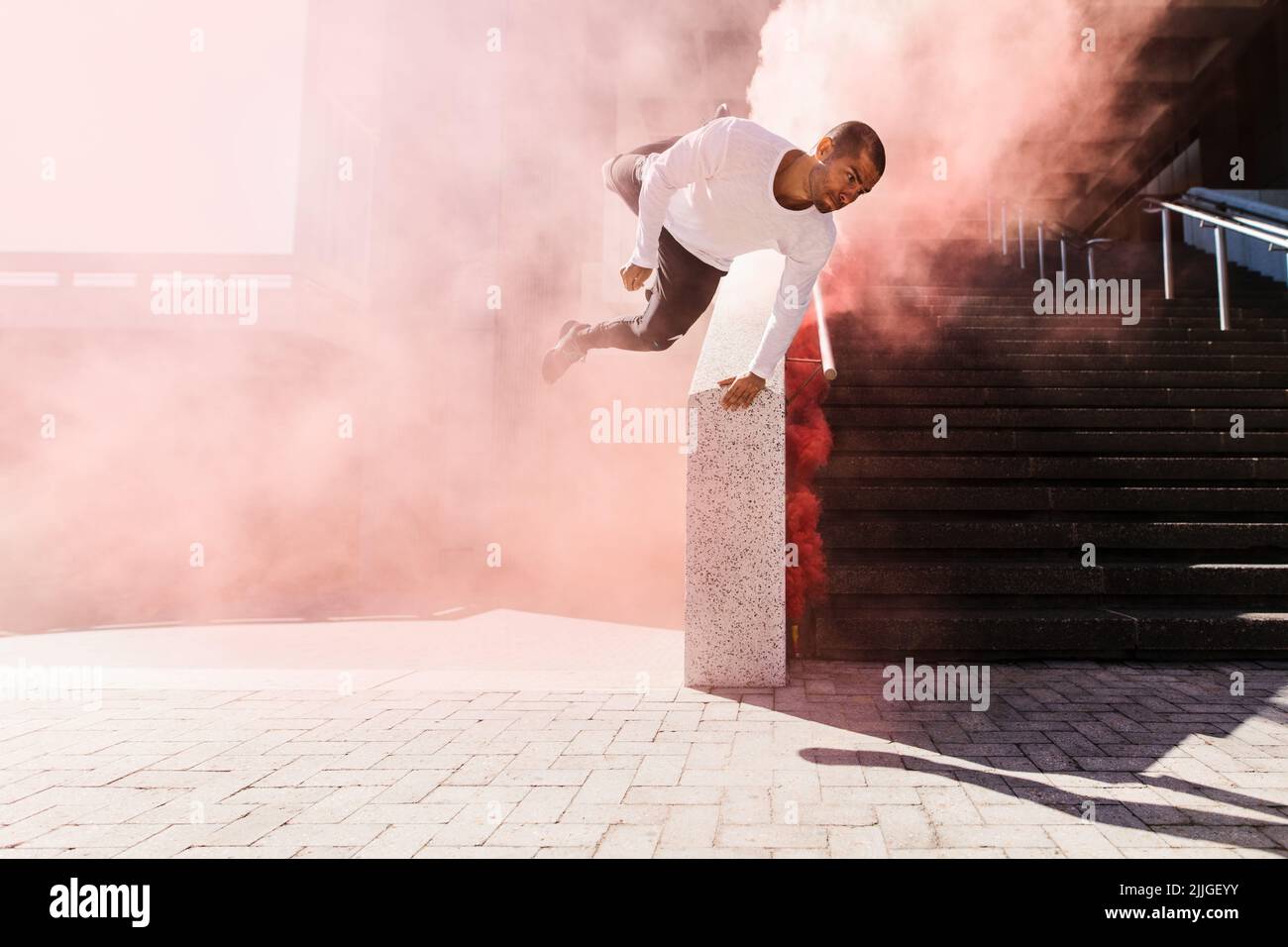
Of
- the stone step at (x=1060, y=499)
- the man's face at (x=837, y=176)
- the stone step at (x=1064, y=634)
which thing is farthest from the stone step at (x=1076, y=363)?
the man's face at (x=837, y=176)

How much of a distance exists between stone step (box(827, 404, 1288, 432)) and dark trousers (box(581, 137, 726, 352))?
9.63ft

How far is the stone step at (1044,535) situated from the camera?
493 centimetres

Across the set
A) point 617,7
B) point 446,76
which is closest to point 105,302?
point 446,76

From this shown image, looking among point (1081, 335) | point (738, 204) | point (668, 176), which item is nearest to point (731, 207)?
point (738, 204)

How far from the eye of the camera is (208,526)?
1142cm

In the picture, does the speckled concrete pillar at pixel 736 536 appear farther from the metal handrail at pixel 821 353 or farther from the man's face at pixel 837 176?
the man's face at pixel 837 176

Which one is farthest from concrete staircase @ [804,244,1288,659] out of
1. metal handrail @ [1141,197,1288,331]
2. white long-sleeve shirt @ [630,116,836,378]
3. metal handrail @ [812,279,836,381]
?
white long-sleeve shirt @ [630,116,836,378]

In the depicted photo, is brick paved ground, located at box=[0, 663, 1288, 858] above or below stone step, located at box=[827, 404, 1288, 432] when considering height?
below

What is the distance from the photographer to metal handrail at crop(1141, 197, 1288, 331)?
259 inches

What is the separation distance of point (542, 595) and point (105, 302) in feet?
31.0

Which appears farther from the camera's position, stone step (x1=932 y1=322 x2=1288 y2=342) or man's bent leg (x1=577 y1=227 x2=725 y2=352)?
stone step (x1=932 y1=322 x2=1288 y2=342)

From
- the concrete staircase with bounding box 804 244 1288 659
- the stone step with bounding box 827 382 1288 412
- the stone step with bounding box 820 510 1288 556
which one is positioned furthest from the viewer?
the stone step with bounding box 827 382 1288 412

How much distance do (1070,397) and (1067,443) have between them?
2.15 ft

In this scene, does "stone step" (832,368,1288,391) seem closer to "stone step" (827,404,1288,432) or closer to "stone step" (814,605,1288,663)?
"stone step" (827,404,1288,432)
